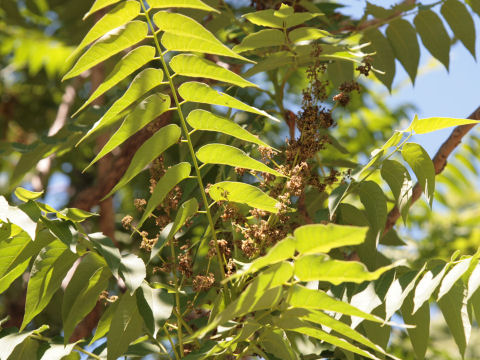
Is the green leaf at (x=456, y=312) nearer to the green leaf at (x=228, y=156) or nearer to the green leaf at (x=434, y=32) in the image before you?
the green leaf at (x=228, y=156)

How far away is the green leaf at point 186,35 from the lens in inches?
37.9

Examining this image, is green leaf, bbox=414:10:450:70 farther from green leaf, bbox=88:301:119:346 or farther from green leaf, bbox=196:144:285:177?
green leaf, bbox=88:301:119:346

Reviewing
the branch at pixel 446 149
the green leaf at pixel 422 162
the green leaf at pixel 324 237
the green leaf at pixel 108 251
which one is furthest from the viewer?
the branch at pixel 446 149

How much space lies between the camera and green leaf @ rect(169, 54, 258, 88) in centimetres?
98

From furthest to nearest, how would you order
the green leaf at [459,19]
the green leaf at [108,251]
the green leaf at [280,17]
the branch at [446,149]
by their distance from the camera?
the green leaf at [459,19]
the branch at [446,149]
the green leaf at [280,17]
the green leaf at [108,251]

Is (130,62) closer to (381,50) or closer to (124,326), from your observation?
(124,326)

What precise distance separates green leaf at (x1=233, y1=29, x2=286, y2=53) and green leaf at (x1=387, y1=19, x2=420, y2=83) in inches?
21.1

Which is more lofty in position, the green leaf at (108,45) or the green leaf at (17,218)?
the green leaf at (108,45)

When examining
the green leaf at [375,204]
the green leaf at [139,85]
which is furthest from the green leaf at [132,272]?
the green leaf at [375,204]

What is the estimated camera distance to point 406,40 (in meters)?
1.69

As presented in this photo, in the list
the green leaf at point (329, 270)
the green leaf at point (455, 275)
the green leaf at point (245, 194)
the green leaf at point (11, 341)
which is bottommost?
the green leaf at point (11, 341)

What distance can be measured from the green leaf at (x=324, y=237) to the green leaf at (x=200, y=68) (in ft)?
1.06

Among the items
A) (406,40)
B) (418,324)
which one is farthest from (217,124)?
(406,40)

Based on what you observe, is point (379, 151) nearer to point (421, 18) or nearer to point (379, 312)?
point (379, 312)
